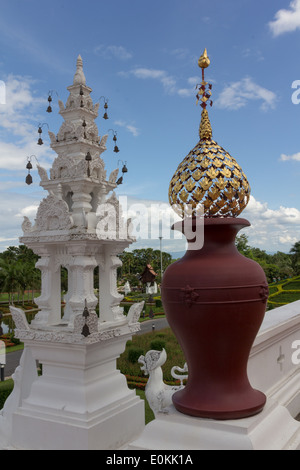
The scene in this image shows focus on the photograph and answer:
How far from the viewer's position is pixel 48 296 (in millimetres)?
7793

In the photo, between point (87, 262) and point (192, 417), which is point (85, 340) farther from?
point (192, 417)

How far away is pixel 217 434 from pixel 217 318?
0.67m

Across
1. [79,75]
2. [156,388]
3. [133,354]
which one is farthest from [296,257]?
[156,388]

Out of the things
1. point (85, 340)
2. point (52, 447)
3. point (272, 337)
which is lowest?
point (52, 447)

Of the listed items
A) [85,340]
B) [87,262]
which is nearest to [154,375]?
[85,340]

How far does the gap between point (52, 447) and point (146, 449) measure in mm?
5171

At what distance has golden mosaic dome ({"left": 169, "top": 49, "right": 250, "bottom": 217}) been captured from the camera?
2.77 metres

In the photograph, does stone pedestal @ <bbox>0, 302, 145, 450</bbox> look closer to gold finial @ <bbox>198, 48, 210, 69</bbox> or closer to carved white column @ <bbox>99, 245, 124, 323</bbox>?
carved white column @ <bbox>99, 245, 124, 323</bbox>

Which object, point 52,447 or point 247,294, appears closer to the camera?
point 247,294

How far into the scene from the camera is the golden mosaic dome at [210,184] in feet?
9.09

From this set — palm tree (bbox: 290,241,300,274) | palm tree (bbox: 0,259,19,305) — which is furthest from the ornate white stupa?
palm tree (bbox: 290,241,300,274)

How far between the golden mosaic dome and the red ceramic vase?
127mm

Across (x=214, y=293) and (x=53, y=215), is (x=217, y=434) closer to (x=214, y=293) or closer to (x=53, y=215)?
(x=214, y=293)
